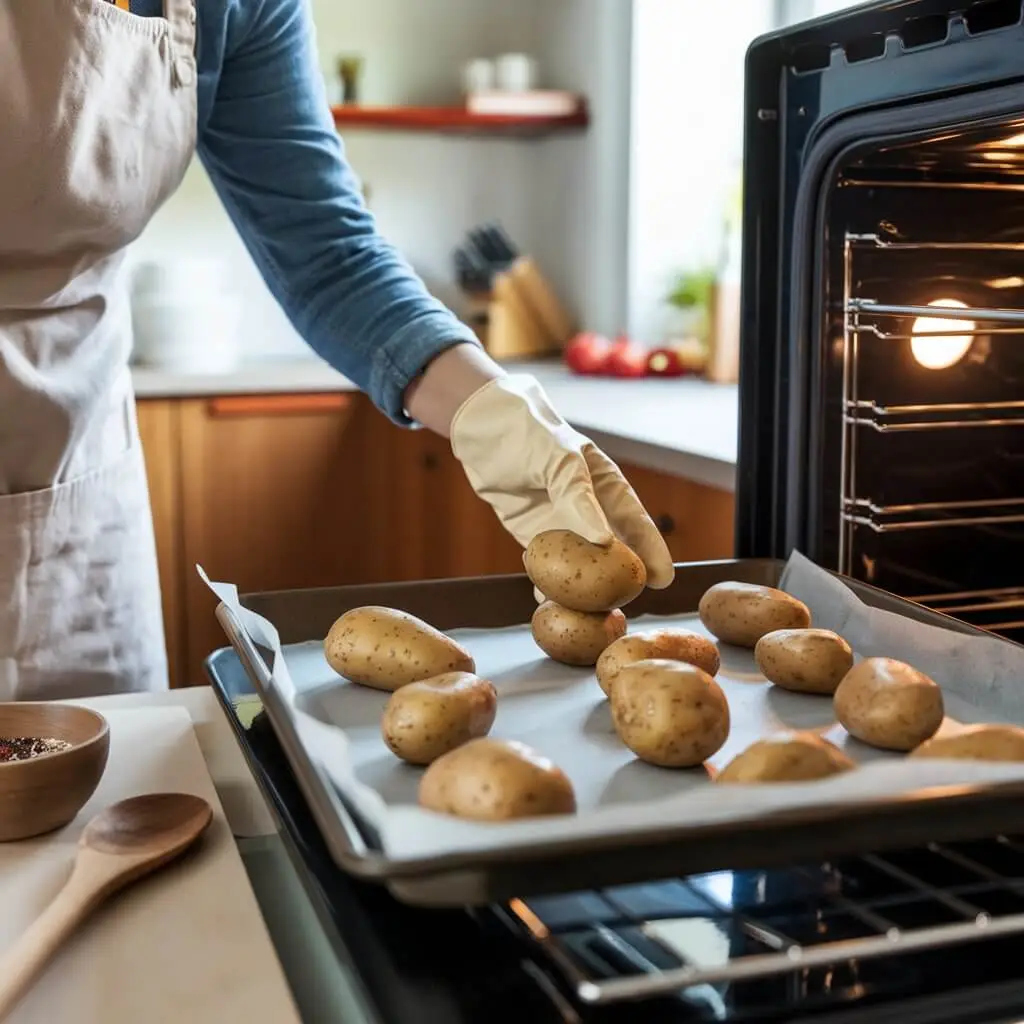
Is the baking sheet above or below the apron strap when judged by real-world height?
below

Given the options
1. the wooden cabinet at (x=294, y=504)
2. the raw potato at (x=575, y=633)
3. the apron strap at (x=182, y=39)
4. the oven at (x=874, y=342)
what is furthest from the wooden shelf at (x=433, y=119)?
the raw potato at (x=575, y=633)

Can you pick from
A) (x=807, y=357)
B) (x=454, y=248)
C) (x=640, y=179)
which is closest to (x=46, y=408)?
(x=807, y=357)

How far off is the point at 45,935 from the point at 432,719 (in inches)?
9.5

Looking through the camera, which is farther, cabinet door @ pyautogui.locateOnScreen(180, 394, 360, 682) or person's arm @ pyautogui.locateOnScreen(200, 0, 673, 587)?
cabinet door @ pyautogui.locateOnScreen(180, 394, 360, 682)

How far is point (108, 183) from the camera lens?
3.98 feet

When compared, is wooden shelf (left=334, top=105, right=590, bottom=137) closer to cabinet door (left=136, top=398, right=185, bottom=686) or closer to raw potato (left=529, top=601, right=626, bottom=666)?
cabinet door (left=136, top=398, right=185, bottom=686)

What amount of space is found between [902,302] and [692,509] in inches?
38.3

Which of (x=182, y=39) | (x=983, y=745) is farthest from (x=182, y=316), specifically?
(x=983, y=745)

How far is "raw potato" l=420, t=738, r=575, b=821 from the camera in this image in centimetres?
67

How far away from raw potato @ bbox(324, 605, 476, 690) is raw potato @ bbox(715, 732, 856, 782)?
0.85 ft

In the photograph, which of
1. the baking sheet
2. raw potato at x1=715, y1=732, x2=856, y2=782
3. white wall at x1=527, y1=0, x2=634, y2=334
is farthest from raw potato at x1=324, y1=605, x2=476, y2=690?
white wall at x1=527, y1=0, x2=634, y2=334

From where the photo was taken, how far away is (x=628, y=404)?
2.59 m

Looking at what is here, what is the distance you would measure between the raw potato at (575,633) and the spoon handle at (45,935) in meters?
0.41

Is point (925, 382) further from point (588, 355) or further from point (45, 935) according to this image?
point (588, 355)
